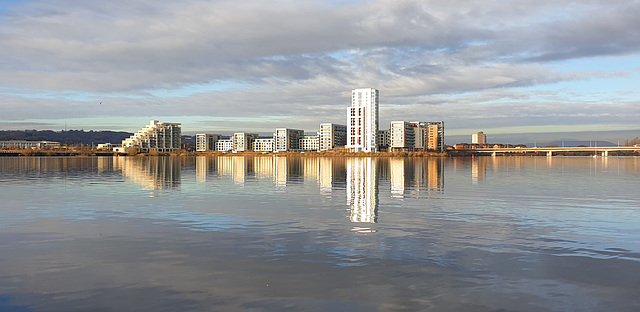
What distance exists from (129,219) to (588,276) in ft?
77.5

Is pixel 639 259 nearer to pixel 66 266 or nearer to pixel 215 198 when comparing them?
pixel 66 266

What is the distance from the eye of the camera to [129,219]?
27203 mm

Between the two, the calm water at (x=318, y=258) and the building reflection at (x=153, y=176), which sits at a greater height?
the building reflection at (x=153, y=176)

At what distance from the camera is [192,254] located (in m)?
18.0

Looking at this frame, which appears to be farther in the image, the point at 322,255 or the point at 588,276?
the point at 322,255

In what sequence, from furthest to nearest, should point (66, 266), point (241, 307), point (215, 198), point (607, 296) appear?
point (215, 198)
point (66, 266)
point (607, 296)
point (241, 307)

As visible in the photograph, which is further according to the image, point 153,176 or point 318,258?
point 153,176

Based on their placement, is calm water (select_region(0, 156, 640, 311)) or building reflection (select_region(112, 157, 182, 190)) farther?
building reflection (select_region(112, 157, 182, 190))

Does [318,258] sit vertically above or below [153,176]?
below

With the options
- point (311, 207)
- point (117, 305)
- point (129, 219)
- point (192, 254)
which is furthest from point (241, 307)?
point (311, 207)

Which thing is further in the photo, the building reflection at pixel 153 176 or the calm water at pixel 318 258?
the building reflection at pixel 153 176

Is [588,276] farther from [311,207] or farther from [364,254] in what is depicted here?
[311,207]

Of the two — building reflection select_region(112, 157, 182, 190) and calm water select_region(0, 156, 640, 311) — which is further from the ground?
building reflection select_region(112, 157, 182, 190)

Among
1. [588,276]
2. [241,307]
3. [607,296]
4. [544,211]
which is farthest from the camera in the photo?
→ [544,211]
